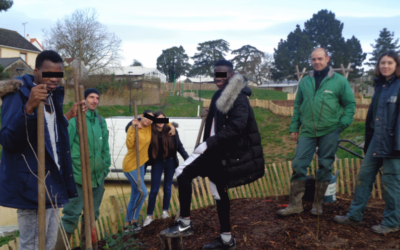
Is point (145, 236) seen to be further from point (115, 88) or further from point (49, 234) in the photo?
point (115, 88)

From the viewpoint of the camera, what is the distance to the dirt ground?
335 cm

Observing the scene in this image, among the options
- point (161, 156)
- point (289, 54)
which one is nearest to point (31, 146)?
point (161, 156)

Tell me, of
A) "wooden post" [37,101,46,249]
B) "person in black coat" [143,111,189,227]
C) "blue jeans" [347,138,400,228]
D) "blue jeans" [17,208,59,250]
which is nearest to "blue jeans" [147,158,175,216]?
"person in black coat" [143,111,189,227]

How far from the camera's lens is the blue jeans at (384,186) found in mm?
3508

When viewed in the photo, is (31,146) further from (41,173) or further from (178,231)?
(178,231)

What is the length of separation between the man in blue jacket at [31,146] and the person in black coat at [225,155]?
106 cm

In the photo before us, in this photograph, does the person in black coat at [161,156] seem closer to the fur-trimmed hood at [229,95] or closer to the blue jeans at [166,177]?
the blue jeans at [166,177]

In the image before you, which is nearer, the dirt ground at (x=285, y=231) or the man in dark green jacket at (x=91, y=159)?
the dirt ground at (x=285, y=231)

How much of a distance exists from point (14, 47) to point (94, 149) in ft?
144

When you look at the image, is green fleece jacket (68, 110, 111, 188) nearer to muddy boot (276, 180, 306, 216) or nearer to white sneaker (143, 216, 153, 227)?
white sneaker (143, 216, 153, 227)

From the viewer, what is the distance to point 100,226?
4688mm

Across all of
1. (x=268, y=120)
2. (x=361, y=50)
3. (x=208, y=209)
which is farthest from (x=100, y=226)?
(x=361, y=50)

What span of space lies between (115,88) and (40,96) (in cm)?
2616

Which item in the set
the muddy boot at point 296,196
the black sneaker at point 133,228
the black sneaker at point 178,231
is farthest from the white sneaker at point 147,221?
the muddy boot at point 296,196
